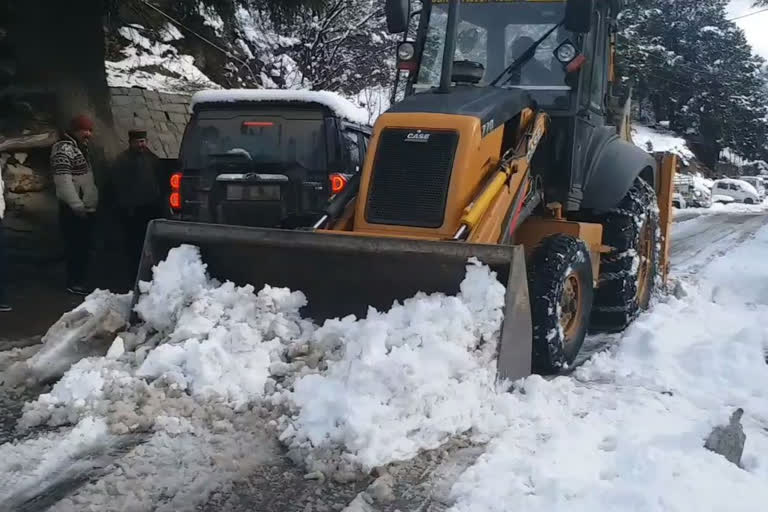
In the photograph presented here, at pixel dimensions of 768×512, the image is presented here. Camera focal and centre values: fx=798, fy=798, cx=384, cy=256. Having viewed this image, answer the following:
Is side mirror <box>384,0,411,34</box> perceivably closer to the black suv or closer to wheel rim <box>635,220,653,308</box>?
the black suv

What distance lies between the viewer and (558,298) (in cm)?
493

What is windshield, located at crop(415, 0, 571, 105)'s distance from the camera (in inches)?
228

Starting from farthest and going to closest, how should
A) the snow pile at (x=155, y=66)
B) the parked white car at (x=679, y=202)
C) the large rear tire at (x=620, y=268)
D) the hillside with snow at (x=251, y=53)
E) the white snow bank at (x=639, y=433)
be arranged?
the parked white car at (x=679, y=202)
the hillside with snow at (x=251, y=53)
the snow pile at (x=155, y=66)
the large rear tire at (x=620, y=268)
the white snow bank at (x=639, y=433)

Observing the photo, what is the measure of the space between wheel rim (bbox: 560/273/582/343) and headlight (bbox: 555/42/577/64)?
5.10 feet

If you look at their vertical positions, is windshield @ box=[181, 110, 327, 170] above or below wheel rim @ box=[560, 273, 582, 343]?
above

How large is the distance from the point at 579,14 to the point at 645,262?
296 cm

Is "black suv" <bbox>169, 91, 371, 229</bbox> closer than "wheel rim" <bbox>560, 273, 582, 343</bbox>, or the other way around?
"wheel rim" <bbox>560, 273, 582, 343</bbox>

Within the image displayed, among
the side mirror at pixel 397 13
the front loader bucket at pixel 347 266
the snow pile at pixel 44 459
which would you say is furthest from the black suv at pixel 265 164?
the snow pile at pixel 44 459

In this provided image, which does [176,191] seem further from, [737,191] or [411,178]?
[737,191]

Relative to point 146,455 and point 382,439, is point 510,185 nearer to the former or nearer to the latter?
point 382,439

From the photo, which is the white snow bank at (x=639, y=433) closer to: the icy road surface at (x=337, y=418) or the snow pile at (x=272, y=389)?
the icy road surface at (x=337, y=418)

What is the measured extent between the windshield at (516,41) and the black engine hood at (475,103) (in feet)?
0.96

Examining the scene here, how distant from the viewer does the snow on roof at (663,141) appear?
43.8m

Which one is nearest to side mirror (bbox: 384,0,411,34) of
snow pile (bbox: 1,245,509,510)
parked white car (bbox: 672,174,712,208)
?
snow pile (bbox: 1,245,509,510)
